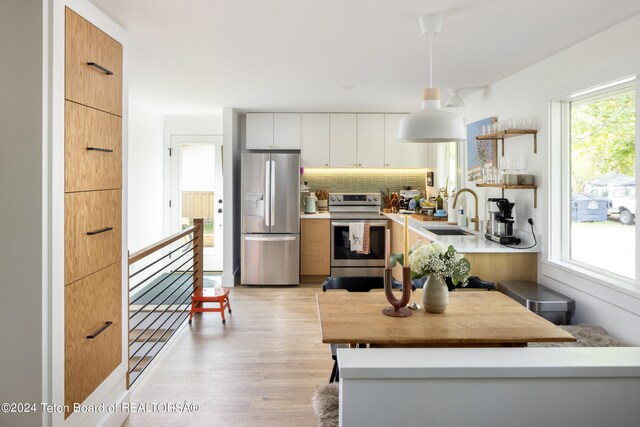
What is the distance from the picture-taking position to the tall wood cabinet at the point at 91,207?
217 centimetres

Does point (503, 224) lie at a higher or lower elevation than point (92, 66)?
lower

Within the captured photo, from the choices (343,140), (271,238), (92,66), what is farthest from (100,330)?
(343,140)

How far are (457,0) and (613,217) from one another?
5.81 feet

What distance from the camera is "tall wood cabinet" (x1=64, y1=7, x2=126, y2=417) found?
2174 mm

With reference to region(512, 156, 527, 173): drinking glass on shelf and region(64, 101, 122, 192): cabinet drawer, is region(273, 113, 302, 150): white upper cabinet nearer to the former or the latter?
region(512, 156, 527, 173): drinking glass on shelf

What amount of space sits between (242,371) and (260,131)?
3.77m

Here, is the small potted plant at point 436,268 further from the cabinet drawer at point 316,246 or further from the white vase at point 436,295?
the cabinet drawer at point 316,246

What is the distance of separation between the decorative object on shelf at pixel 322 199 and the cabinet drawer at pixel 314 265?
812 millimetres

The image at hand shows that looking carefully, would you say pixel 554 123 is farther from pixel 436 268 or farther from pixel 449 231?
pixel 436 268

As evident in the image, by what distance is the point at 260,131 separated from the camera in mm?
6332

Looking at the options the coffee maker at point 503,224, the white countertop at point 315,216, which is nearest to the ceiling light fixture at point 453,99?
the coffee maker at point 503,224

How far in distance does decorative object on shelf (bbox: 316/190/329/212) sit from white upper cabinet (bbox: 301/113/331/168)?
52cm
